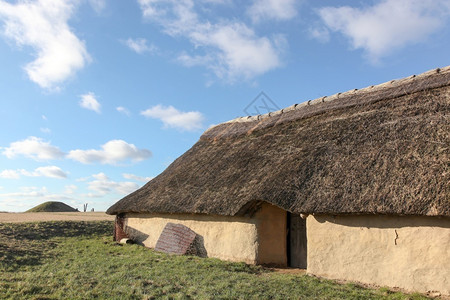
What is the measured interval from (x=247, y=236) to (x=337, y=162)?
2933 mm

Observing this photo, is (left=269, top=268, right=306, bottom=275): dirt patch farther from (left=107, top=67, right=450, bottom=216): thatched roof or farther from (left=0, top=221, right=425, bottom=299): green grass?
(left=107, top=67, right=450, bottom=216): thatched roof

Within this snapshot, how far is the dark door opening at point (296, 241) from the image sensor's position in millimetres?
9125

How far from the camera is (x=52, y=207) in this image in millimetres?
40688

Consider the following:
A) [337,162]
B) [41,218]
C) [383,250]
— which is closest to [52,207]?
[41,218]

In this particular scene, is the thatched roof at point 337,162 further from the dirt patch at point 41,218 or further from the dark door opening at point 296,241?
the dirt patch at point 41,218

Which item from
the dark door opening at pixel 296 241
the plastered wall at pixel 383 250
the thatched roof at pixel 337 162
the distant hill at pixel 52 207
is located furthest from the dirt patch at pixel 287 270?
the distant hill at pixel 52 207

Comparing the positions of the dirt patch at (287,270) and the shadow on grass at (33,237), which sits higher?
the shadow on grass at (33,237)

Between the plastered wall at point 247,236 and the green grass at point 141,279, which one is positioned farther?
the plastered wall at point 247,236

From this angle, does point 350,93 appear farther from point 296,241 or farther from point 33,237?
point 33,237

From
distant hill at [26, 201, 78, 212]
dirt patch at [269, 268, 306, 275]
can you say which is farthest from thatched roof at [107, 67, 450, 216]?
distant hill at [26, 201, 78, 212]

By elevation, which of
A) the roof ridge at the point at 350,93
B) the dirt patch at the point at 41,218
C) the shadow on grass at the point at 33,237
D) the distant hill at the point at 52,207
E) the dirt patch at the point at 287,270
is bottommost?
the dirt patch at the point at 287,270

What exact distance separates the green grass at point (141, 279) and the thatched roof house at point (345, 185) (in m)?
0.72

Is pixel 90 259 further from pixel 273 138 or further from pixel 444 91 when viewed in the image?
pixel 444 91

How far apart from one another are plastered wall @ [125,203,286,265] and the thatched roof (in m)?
0.47
